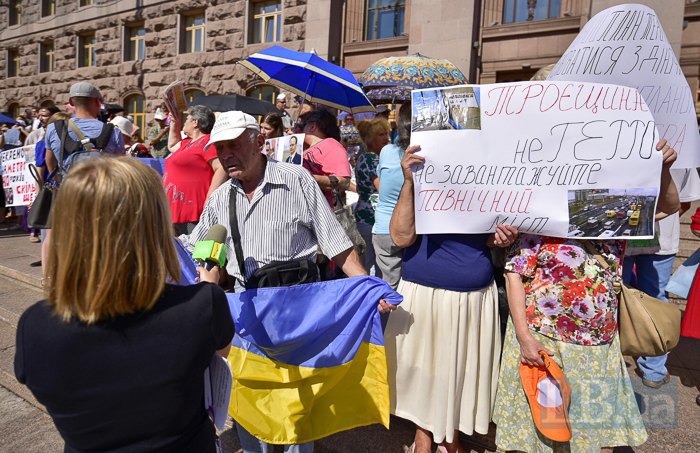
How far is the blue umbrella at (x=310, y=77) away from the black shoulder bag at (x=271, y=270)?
2454mm

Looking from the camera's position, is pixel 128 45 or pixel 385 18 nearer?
pixel 385 18

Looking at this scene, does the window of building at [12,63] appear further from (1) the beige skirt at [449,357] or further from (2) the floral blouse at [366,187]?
(1) the beige skirt at [449,357]

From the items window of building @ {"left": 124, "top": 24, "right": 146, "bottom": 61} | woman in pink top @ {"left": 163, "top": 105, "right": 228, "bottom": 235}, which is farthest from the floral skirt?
window of building @ {"left": 124, "top": 24, "right": 146, "bottom": 61}

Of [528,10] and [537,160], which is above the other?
[528,10]

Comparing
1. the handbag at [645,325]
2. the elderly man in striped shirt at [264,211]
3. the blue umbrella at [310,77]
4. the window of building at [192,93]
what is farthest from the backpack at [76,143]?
the window of building at [192,93]

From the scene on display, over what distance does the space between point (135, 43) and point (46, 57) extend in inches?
229

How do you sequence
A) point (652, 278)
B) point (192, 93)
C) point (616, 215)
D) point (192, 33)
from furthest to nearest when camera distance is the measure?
point (192, 33)
point (192, 93)
point (652, 278)
point (616, 215)

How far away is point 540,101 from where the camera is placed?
219 centimetres

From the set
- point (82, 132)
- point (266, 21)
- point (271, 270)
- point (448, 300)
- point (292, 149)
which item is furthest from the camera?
point (266, 21)

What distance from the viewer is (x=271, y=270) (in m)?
2.24

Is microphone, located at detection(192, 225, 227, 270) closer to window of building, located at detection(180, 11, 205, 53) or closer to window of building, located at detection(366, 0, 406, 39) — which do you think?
window of building, located at detection(366, 0, 406, 39)

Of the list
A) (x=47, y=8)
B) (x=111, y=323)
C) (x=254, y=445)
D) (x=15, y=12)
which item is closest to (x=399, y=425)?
(x=254, y=445)

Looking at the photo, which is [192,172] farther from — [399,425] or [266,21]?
[266,21]

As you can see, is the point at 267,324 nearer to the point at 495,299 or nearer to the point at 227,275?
the point at 227,275
